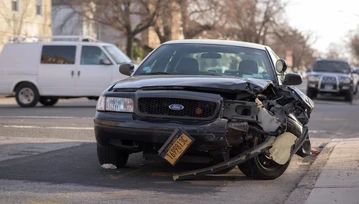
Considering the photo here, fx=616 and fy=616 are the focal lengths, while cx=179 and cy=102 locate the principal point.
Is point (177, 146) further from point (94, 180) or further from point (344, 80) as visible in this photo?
point (344, 80)

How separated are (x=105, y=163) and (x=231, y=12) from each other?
107 ft

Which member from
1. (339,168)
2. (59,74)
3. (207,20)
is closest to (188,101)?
(339,168)

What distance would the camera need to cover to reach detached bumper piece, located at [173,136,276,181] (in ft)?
21.5

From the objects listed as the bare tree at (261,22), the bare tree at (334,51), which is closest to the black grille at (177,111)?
the bare tree at (261,22)

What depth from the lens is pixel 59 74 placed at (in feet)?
58.9

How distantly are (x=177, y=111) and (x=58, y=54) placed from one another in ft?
39.7

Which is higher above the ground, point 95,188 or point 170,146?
point 170,146

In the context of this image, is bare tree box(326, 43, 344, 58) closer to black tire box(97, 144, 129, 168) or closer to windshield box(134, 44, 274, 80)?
windshield box(134, 44, 274, 80)

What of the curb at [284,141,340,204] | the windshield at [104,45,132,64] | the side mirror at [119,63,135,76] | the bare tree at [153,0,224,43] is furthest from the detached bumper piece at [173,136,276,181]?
the bare tree at [153,0,224,43]

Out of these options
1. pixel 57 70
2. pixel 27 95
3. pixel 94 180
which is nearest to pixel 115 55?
pixel 57 70

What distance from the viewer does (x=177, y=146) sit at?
6.36 m

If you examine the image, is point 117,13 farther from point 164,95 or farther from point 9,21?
point 164,95

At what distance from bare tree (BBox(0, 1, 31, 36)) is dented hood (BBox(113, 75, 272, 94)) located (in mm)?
22308

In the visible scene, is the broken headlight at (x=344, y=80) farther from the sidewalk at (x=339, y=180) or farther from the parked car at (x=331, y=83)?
the sidewalk at (x=339, y=180)
